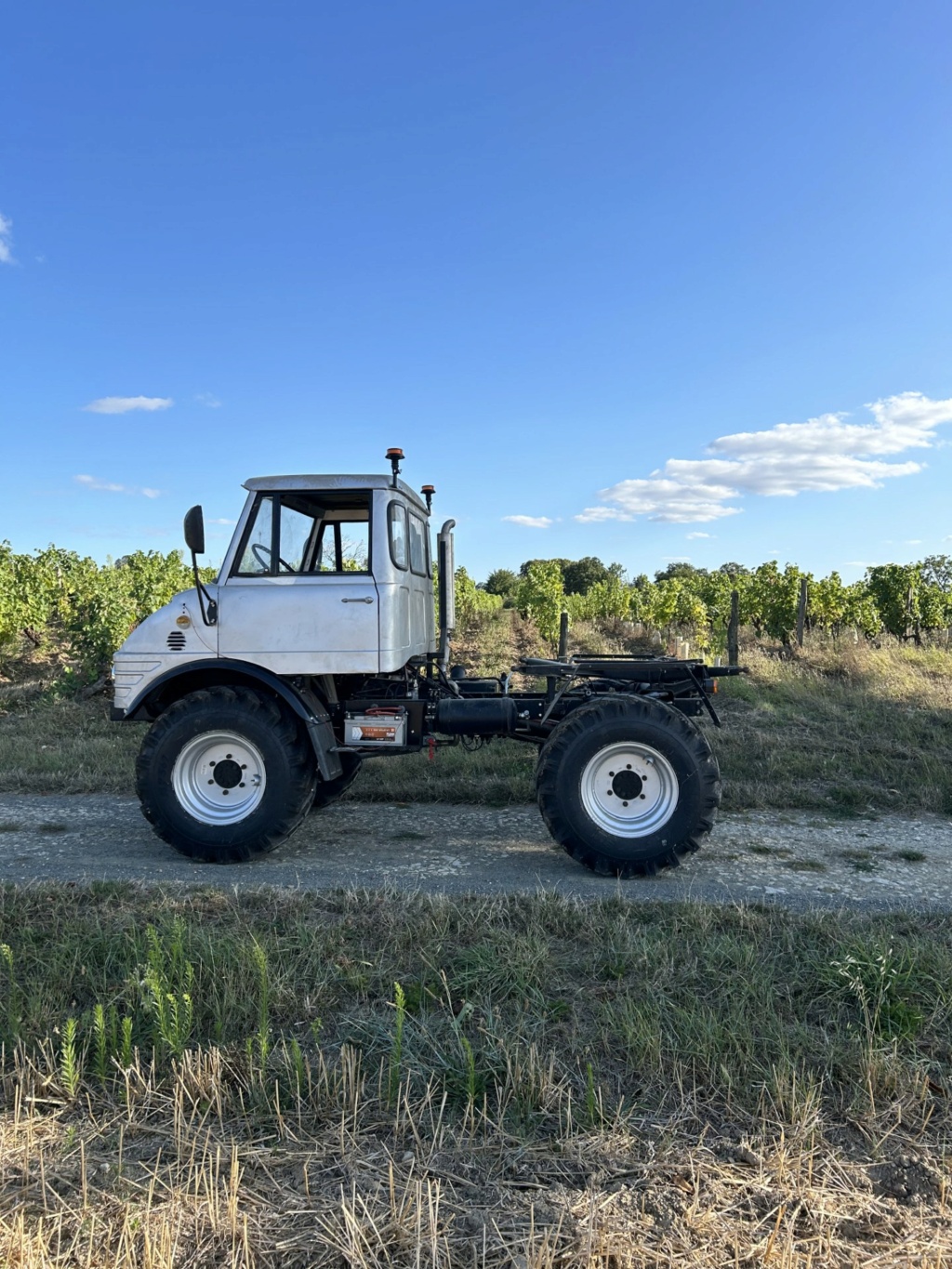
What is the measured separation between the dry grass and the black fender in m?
1.73

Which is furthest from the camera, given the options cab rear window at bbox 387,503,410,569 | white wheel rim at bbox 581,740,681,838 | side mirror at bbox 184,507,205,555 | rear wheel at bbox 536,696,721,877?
cab rear window at bbox 387,503,410,569

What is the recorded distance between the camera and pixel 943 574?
22953 mm

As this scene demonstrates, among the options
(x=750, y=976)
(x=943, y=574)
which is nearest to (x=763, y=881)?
(x=750, y=976)

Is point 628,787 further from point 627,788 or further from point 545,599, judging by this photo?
point 545,599

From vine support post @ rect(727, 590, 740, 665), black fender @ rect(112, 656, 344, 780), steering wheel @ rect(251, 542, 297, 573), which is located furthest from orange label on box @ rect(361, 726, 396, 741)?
vine support post @ rect(727, 590, 740, 665)

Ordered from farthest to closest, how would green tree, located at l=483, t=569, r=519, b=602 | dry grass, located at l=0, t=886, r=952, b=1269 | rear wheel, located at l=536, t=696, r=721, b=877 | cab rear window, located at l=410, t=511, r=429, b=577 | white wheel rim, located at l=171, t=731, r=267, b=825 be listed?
1. green tree, located at l=483, t=569, r=519, b=602
2. cab rear window, located at l=410, t=511, r=429, b=577
3. white wheel rim, located at l=171, t=731, r=267, b=825
4. rear wheel, located at l=536, t=696, r=721, b=877
5. dry grass, located at l=0, t=886, r=952, b=1269

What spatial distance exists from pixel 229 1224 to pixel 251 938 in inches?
63.1

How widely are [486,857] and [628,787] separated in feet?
3.51

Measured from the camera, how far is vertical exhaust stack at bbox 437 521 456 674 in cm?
604

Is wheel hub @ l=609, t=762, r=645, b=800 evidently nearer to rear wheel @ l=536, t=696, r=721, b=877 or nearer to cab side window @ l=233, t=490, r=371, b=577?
rear wheel @ l=536, t=696, r=721, b=877

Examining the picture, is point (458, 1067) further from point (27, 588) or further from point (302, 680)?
point (27, 588)

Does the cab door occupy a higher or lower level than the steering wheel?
lower

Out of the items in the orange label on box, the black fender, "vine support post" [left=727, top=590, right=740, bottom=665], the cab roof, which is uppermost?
the cab roof

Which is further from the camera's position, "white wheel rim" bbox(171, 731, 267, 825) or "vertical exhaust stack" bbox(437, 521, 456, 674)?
"vertical exhaust stack" bbox(437, 521, 456, 674)
